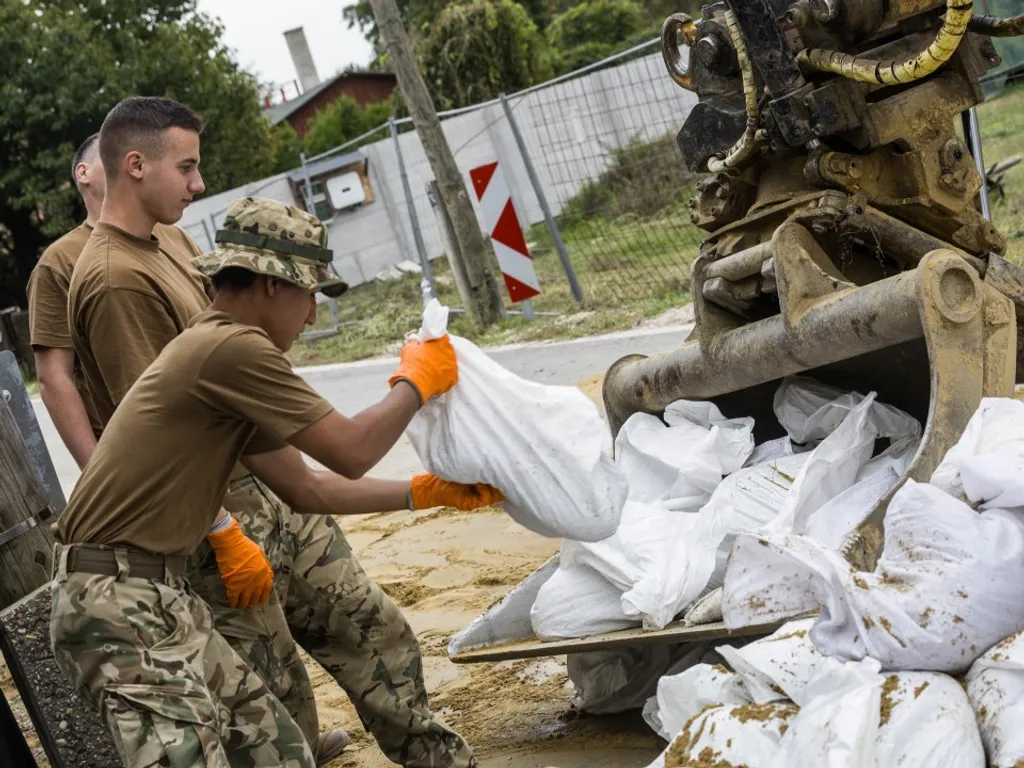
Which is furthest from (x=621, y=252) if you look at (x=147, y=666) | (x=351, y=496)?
(x=147, y=666)

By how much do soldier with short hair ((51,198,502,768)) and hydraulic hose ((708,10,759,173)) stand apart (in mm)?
1632

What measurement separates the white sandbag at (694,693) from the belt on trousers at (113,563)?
1216mm

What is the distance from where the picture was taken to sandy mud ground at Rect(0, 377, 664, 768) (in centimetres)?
396

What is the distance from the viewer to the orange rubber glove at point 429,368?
10.2ft

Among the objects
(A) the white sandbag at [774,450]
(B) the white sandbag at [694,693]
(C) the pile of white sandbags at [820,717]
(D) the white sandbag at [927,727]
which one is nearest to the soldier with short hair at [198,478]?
(B) the white sandbag at [694,693]

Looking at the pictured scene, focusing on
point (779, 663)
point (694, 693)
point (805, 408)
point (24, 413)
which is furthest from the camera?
point (24, 413)

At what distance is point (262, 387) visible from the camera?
302 cm

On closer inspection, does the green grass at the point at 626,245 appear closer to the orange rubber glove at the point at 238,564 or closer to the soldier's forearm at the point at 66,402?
the soldier's forearm at the point at 66,402

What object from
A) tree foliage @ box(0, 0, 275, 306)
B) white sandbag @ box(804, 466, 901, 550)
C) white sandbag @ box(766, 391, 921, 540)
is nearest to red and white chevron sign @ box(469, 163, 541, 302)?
white sandbag @ box(766, 391, 921, 540)

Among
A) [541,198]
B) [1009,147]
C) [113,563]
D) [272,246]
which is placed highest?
[272,246]

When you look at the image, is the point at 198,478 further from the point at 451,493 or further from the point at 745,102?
the point at 745,102

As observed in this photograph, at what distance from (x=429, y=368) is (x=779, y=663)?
988 millimetres

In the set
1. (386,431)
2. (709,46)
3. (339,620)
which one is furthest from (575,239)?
(386,431)

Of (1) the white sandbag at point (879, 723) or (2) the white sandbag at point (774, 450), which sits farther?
(2) the white sandbag at point (774, 450)
